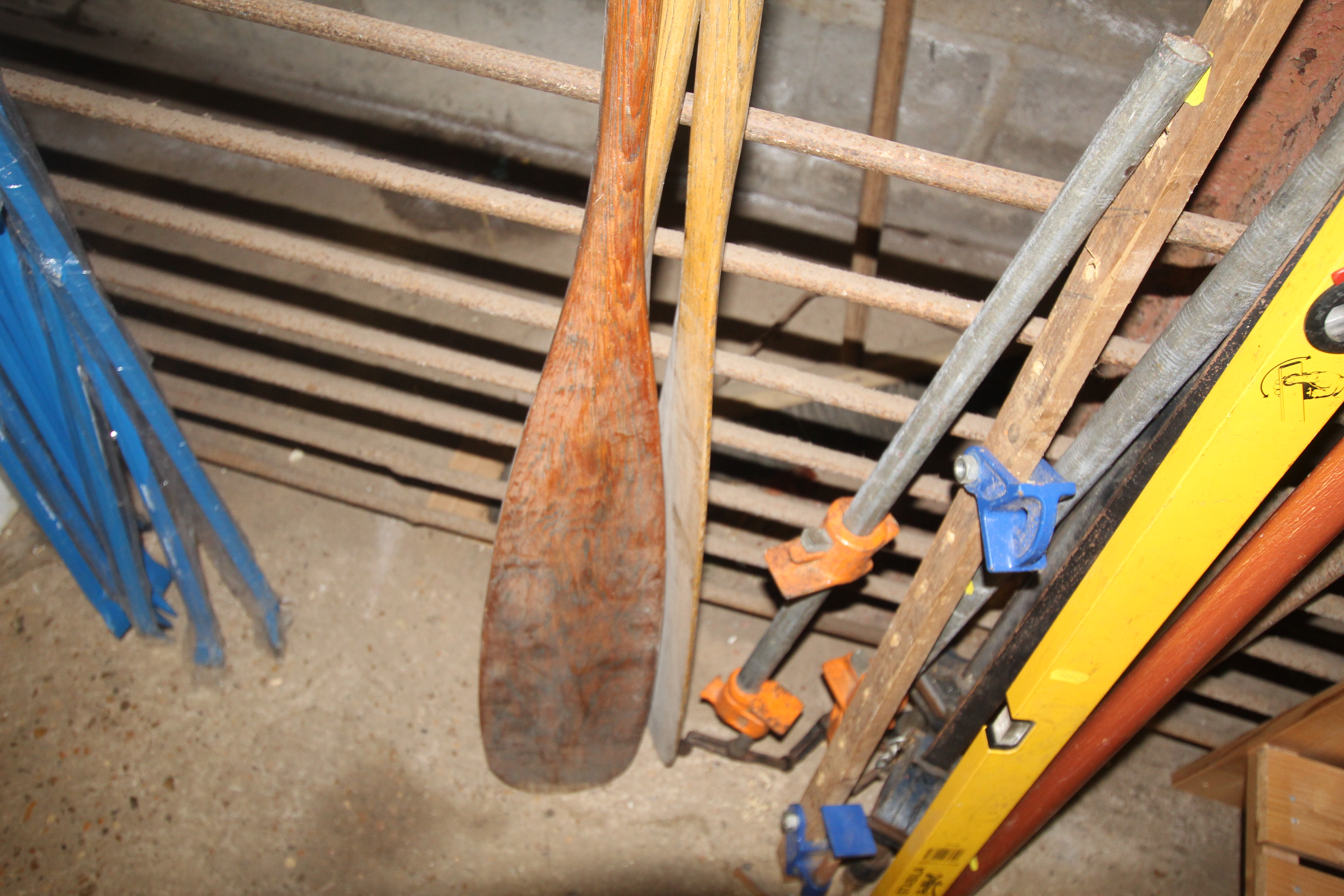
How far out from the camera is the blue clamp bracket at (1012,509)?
1039 mm

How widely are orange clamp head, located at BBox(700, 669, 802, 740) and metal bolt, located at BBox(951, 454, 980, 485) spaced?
2.65 ft

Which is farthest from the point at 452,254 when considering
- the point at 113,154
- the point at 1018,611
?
the point at 1018,611

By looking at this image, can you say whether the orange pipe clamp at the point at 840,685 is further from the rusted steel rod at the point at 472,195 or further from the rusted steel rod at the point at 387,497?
the rusted steel rod at the point at 472,195

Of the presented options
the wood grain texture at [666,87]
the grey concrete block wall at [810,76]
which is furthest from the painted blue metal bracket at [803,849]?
the grey concrete block wall at [810,76]

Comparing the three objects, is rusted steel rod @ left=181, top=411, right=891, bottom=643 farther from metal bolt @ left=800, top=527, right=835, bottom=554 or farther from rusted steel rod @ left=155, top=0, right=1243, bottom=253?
rusted steel rod @ left=155, top=0, right=1243, bottom=253

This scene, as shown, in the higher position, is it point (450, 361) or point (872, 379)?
point (450, 361)

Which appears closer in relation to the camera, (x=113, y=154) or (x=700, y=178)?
(x=700, y=178)

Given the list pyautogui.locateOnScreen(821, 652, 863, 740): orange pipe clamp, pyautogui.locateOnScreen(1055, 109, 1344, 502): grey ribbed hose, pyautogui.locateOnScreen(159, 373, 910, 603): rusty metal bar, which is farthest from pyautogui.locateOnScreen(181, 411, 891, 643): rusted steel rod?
pyautogui.locateOnScreen(1055, 109, 1344, 502): grey ribbed hose

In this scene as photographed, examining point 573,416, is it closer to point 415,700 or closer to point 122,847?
point 415,700

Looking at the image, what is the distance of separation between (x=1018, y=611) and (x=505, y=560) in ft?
2.84

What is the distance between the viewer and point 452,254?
275 centimetres

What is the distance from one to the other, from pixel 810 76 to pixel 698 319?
6.74 ft

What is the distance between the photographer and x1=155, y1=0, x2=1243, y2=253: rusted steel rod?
979 mm

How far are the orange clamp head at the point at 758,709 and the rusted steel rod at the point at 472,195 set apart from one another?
92 cm
